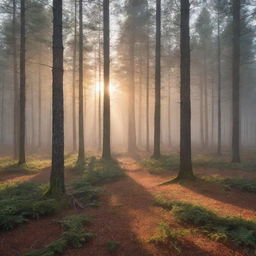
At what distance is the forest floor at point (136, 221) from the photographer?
515 cm

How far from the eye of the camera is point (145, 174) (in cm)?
1427

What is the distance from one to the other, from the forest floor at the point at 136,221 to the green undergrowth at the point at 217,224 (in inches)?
8.3

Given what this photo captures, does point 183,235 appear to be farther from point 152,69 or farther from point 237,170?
point 152,69

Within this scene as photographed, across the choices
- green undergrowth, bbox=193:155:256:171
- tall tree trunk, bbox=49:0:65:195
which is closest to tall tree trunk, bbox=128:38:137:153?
green undergrowth, bbox=193:155:256:171

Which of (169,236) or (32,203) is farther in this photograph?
(32,203)

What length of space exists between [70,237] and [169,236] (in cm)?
223

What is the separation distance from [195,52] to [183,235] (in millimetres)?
28872

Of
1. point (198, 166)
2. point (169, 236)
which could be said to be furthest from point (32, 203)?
point (198, 166)

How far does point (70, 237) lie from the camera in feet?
18.0

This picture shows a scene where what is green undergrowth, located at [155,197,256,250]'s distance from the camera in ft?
17.3

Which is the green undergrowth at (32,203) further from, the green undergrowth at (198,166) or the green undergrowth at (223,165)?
the green undergrowth at (223,165)

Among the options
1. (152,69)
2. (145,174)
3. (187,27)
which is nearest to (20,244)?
(145,174)

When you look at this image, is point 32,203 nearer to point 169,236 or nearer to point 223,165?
point 169,236

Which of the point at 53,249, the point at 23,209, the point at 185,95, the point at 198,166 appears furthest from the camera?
the point at 198,166
